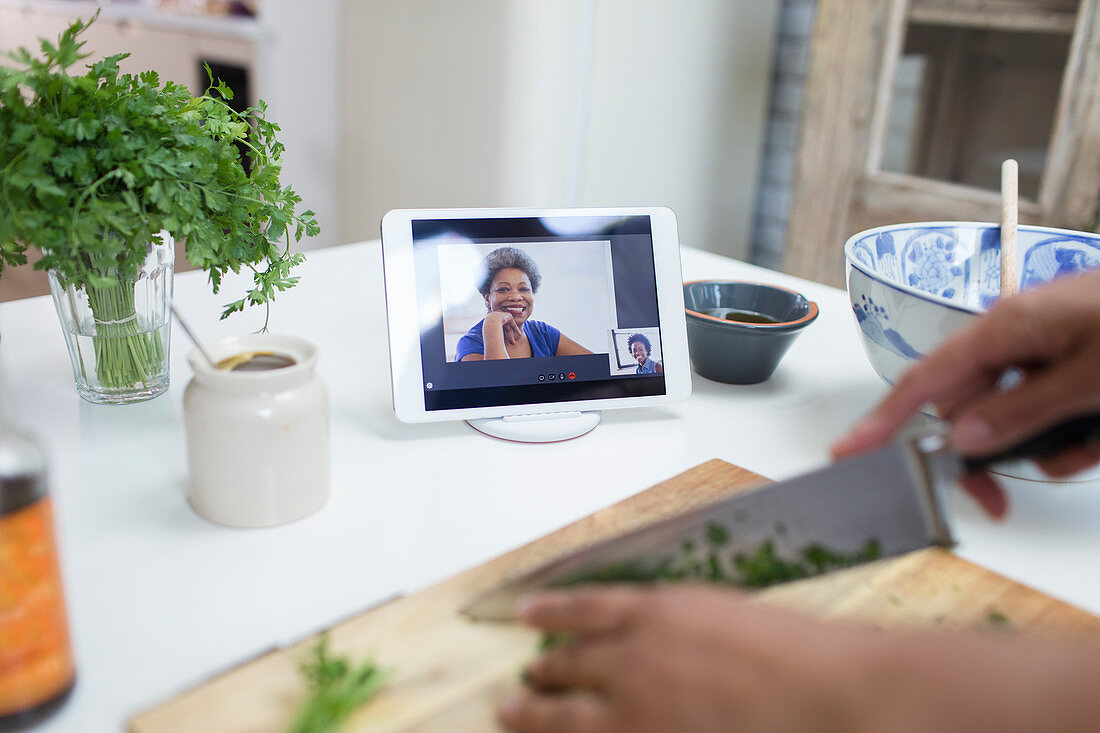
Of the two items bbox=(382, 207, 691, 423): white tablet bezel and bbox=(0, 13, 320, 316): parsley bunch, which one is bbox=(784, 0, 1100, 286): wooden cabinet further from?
bbox=(0, 13, 320, 316): parsley bunch

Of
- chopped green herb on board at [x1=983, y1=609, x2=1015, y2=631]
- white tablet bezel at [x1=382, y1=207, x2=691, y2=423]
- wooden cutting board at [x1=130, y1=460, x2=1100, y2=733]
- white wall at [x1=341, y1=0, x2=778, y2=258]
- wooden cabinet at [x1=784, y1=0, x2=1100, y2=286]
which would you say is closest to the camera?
wooden cutting board at [x1=130, y1=460, x2=1100, y2=733]

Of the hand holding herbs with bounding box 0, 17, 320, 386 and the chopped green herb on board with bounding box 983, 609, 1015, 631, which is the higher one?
the hand holding herbs with bounding box 0, 17, 320, 386

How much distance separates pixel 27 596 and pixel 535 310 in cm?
54

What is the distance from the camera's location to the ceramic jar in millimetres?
672

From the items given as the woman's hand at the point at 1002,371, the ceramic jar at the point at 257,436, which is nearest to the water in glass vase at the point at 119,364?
the ceramic jar at the point at 257,436

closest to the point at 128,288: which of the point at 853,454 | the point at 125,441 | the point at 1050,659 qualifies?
the point at 125,441

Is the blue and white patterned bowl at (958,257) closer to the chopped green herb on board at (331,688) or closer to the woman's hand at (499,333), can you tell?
the woman's hand at (499,333)

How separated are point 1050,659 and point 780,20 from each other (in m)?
3.02

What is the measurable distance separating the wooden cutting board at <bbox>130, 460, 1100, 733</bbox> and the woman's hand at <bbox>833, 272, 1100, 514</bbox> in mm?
80

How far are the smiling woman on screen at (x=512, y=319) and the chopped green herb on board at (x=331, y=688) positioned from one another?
388 mm

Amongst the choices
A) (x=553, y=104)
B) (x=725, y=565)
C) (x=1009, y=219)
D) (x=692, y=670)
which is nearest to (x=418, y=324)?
(x=725, y=565)

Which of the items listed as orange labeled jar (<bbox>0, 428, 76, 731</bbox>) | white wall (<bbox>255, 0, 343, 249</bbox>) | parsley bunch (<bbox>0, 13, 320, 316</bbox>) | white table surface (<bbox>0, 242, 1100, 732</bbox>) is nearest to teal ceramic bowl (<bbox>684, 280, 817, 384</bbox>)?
white table surface (<bbox>0, 242, 1100, 732</bbox>)

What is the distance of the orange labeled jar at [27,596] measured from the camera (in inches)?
18.4

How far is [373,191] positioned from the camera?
301 centimetres
